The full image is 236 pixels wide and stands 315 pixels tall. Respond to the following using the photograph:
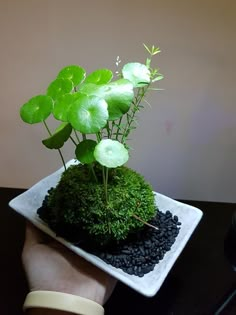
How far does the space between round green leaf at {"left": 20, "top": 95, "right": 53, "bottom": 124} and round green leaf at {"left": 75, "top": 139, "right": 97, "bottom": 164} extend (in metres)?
0.07

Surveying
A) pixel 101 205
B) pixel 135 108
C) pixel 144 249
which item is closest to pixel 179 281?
pixel 144 249

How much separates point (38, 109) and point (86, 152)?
0.09m

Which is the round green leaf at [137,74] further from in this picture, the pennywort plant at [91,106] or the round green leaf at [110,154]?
the round green leaf at [110,154]

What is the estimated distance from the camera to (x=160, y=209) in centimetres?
67

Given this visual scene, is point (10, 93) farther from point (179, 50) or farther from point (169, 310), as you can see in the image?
point (169, 310)

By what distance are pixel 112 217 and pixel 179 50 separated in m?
0.44

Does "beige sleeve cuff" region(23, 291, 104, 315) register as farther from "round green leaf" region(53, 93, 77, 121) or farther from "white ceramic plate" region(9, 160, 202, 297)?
"round green leaf" region(53, 93, 77, 121)

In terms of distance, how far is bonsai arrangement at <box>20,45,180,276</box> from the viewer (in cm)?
48

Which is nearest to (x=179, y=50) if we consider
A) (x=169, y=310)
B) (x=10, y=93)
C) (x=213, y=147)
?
(x=213, y=147)

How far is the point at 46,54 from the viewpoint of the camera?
0.83m

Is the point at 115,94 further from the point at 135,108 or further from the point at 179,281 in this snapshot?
the point at 179,281

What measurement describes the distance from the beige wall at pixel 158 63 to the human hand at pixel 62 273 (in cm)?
42

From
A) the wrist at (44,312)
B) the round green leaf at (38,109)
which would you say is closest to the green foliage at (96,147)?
the round green leaf at (38,109)

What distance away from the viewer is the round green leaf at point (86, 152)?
51 cm
